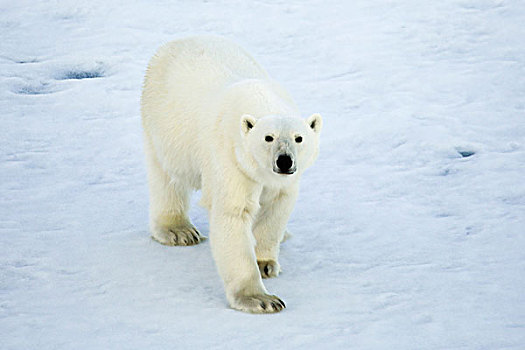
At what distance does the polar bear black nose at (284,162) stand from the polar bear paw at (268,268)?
1.02 metres

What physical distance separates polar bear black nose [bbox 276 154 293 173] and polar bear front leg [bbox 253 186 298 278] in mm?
650

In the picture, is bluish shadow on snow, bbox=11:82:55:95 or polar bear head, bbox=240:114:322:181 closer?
polar bear head, bbox=240:114:322:181

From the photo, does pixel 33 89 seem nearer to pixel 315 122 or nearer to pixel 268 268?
pixel 268 268

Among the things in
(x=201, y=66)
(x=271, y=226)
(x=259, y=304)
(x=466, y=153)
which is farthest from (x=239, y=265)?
(x=466, y=153)

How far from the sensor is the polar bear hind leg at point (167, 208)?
5152 mm

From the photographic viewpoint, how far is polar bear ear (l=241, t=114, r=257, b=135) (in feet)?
12.9

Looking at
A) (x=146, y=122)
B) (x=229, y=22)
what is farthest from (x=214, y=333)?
(x=229, y=22)

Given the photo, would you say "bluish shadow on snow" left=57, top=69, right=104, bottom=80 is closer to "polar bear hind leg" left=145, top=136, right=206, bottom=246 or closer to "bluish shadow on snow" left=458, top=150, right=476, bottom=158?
"polar bear hind leg" left=145, top=136, right=206, bottom=246

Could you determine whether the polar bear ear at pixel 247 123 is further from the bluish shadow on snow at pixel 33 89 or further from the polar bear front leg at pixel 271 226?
the bluish shadow on snow at pixel 33 89

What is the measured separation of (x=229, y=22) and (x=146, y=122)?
5.52 metres

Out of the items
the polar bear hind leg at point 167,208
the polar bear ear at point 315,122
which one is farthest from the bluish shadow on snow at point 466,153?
the polar bear ear at point 315,122

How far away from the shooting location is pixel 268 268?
458 cm

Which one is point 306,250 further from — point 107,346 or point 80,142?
point 80,142

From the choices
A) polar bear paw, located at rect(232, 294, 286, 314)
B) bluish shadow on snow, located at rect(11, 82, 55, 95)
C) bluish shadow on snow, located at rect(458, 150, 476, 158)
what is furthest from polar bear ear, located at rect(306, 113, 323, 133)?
bluish shadow on snow, located at rect(11, 82, 55, 95)
